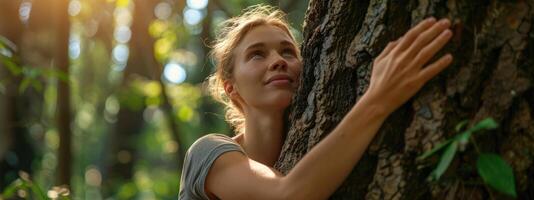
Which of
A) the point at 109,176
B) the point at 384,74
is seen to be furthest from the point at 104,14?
the point at 384,74

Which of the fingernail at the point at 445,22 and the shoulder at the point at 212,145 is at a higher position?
the fingernail at the point at 445,22

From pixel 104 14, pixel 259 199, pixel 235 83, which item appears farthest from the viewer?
pixel 104 14

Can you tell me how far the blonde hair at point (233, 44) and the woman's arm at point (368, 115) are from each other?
1031 mm

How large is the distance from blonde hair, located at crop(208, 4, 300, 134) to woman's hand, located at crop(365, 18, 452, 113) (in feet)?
3.82

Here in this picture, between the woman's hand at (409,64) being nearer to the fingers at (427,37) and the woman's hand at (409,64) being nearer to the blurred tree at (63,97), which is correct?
the fingers at (427,37)

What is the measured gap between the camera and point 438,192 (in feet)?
8.68

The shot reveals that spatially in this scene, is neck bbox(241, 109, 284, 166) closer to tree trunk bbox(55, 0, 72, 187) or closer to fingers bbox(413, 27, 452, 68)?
fingers bbox(413, 27, 452, 68)

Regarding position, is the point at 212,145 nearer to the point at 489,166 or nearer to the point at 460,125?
the point at 460,125

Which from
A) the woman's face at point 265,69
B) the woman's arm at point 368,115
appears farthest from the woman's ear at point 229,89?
the woman's arm at point 368,115

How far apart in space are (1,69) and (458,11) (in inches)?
212

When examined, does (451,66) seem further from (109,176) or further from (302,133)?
(109,176)

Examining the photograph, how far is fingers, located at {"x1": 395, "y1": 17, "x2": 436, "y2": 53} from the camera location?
105 inches

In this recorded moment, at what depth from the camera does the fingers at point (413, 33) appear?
2676 millimetres

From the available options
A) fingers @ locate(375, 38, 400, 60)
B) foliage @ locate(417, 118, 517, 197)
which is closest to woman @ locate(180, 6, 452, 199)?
fingers @ locate(375, 38, 400, 60)
